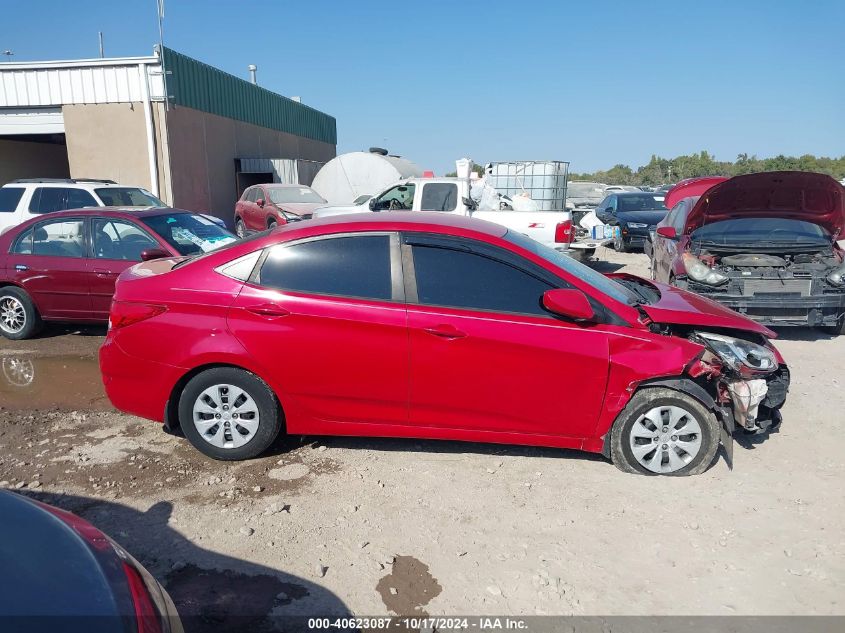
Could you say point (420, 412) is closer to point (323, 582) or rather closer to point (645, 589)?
point (323, 582)

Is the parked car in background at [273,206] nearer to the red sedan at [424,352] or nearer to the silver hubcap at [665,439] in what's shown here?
the red sedan at [424,352]

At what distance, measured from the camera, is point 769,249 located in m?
7.21

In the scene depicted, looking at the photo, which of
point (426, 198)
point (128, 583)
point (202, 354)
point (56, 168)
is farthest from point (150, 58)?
point (128, 583)

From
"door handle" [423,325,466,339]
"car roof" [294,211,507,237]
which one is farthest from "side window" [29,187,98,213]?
"door handle" [423,325,466,339]

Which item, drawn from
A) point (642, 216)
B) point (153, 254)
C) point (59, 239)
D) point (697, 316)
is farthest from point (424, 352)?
point (642, 216)

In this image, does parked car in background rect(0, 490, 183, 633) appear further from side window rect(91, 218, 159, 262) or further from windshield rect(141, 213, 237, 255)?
side window rect(91, 218, 159, 262)

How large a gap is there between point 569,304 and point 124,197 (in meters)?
10.0

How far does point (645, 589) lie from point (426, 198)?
31.1ft

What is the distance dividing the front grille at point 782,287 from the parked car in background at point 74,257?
19.8 ft

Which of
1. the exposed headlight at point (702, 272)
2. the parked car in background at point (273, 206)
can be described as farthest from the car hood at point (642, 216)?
the exposed headlight at point (702, 272)

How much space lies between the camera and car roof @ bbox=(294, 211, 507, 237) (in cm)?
405

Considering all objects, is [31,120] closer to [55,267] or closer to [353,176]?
[353,176]

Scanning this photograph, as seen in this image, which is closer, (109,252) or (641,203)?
(109,252)

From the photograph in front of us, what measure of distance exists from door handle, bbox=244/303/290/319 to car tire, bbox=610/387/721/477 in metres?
2.30
